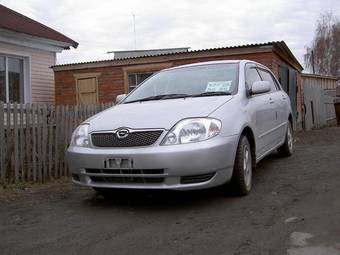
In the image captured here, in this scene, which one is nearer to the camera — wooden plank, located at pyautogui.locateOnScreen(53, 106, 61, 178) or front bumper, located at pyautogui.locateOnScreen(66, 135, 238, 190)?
front bumper, located at pyautogui.locateOnScreen(66, 135, 238, 190)

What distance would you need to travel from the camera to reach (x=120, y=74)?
Answer: 607 inches

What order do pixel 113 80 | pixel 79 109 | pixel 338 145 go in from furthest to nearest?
1. pixel 113 80
2. pixel 338 145
3. pixel 79 109

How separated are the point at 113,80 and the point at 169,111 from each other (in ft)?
34.9

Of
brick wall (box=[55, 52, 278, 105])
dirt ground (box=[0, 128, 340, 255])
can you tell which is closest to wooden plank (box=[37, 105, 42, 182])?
dirt ground (box=[0, 128, 340, 255])

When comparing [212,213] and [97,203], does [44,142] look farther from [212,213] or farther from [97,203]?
[212,213]

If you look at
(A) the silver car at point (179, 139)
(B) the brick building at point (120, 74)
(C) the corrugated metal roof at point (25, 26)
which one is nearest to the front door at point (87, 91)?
(B) the brick building at point (120, 74)

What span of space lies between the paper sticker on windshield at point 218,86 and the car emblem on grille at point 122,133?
1.35 m

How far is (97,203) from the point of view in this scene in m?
5.50

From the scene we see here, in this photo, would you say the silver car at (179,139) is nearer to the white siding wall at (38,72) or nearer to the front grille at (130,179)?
the front grille at (130,179)

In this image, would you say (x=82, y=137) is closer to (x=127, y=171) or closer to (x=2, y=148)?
(x=127, y=171)

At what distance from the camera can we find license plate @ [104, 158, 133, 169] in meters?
4.79

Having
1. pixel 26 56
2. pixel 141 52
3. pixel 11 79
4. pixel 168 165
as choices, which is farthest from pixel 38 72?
pixel 141 52

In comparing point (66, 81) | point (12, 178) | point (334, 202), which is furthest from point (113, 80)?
point (334, 202)

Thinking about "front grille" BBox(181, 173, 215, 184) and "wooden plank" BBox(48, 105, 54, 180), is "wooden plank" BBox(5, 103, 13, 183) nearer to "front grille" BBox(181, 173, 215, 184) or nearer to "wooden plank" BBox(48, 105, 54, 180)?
"wooden plank" BBox(48, 105, 54, 180)
